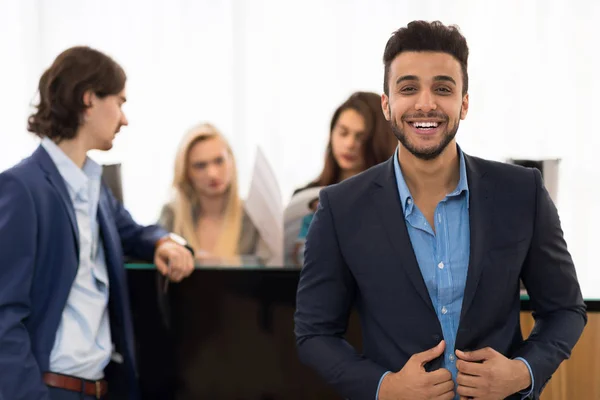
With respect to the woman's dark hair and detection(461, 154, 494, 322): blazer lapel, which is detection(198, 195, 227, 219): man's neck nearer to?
the woman's dark hair

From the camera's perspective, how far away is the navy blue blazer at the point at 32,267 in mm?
1874

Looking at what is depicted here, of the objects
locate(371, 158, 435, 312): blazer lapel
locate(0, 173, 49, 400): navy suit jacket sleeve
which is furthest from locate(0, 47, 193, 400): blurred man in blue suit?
locate(371, 158, 435, 312): blazer lapel

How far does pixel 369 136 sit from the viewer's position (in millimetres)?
3336

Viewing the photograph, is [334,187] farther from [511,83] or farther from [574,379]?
[511,83]

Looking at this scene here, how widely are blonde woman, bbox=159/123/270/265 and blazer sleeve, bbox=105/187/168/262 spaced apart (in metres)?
1.28

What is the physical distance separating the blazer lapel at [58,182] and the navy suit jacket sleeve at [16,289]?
92mm

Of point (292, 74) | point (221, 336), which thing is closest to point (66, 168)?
point (221, 336)

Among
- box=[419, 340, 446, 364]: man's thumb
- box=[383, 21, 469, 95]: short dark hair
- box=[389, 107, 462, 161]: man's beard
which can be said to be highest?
box=[383, 21, 469, 95]: short dark hair

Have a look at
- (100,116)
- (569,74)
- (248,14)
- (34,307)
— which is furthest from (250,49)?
(34,307)

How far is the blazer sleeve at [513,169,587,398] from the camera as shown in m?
1.50

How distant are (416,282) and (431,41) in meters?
0.47

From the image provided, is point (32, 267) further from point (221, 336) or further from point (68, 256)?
point (221, 336)

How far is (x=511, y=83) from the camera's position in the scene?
486 centimetres

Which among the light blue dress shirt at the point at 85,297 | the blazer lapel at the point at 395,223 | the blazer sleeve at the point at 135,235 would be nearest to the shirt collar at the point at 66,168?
the light blue dress shirt at the point at 85,297
